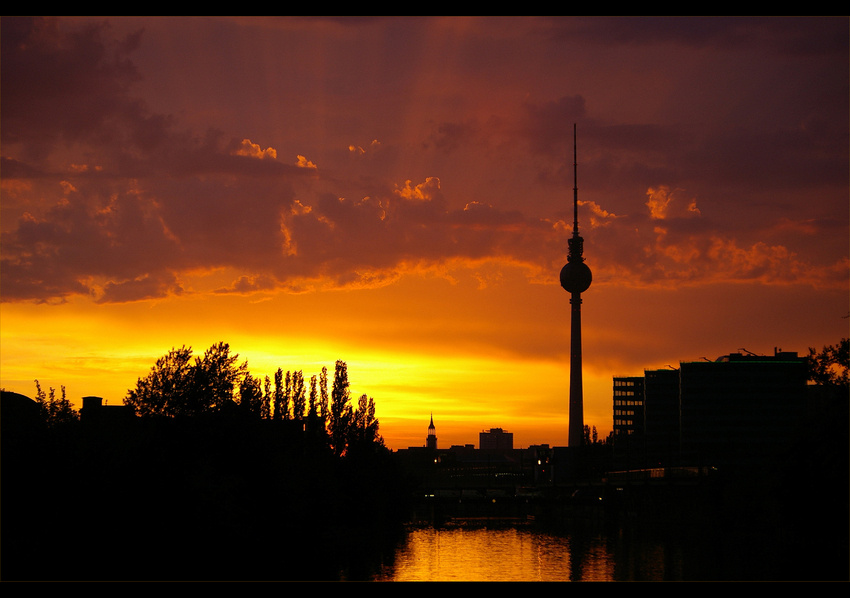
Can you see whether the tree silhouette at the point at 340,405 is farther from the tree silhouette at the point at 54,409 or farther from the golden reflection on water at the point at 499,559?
the tree silhouette at the point at 54,409

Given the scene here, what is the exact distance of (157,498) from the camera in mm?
50625

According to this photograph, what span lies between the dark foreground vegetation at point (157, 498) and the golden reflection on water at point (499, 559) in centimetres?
788

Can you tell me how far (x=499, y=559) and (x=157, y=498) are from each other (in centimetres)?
4073

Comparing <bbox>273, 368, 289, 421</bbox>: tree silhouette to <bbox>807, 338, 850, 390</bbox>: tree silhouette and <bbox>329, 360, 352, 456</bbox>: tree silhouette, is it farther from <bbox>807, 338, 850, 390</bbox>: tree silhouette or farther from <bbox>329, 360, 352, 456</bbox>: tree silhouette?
<bbox>807, 338, 850, 390</bbox>: tree silhouette

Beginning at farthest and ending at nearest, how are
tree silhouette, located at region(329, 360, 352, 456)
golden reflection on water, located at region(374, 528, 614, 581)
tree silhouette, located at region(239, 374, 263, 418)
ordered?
tree silhouette, located at region(329, 360, 352, 456) → golden reflection on water, located at region(374, 528, 614, 581) → tree silhouette, located at region(239, 374, 263, 418)

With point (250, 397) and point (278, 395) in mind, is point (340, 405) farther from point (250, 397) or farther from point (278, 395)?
point (250, 397)

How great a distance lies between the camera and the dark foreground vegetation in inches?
1835

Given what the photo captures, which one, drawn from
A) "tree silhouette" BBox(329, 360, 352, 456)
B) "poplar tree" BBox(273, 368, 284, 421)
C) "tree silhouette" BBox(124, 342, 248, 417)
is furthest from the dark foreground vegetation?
"tree silhouette" BBox(329, 360, 352, 456)

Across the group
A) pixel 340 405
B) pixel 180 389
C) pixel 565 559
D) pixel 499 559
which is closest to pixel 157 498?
pixel 180 389

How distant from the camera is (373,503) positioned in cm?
9900

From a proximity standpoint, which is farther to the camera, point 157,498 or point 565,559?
point 565,559

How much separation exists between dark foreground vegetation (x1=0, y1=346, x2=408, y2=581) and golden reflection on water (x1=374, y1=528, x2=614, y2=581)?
7.88 metres
